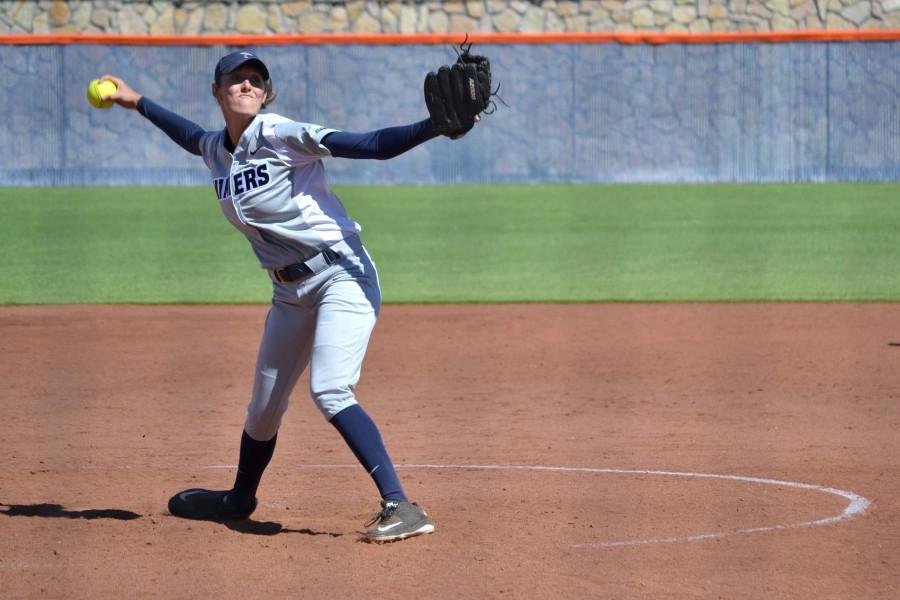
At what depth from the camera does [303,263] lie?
4.72m

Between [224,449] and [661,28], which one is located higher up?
[661,28]

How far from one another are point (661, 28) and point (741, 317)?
1261 cm

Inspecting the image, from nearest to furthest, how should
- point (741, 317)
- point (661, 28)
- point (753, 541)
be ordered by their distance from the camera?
point (753, 541), point (741, 317), point (661, 28)

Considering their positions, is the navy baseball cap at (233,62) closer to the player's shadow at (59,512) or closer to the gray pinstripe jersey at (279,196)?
the gray pinstripe jersey at (279,196)

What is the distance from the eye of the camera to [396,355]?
8.94 m

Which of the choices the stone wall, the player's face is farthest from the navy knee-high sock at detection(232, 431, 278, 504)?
the stone wall

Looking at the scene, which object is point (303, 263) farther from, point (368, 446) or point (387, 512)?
point (387, 512)

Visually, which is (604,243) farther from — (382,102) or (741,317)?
(382,102)

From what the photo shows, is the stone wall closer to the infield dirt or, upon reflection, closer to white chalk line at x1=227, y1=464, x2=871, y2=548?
the infield dirt

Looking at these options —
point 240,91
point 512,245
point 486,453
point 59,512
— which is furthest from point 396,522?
point 512,245

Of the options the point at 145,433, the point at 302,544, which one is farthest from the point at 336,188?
the point at 302,544

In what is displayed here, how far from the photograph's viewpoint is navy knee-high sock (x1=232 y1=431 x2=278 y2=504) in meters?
5.05

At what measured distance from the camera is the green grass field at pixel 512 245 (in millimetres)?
11742

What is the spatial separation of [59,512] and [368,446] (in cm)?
129
